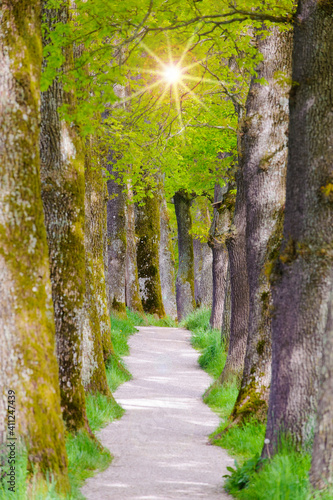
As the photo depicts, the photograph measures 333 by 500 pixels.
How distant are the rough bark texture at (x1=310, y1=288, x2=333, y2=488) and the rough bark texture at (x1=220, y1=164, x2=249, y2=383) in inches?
237

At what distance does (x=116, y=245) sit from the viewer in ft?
64.7

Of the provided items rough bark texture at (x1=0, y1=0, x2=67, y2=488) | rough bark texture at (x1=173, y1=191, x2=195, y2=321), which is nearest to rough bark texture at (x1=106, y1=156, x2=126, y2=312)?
rough bark texture at (x1=173, y1=191, x2=195, y2=321)

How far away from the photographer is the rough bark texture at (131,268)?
2200 cm

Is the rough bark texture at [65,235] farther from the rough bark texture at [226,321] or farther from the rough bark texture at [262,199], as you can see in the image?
the rough bark texture at [226,321]

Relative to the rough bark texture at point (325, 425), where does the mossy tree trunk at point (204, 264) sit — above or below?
above

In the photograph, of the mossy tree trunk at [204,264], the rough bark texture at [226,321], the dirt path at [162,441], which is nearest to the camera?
the dirt path at [162,441]

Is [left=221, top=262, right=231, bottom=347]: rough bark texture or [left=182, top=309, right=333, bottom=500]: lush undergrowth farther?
[left=221, top=262, right=231, bottom=347]: rough bark texture

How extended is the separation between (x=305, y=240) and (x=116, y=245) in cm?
1470

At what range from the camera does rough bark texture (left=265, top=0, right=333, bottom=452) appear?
206 inches

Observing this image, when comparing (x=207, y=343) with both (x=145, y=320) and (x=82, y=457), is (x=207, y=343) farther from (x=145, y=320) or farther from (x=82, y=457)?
(x=82, y=457)

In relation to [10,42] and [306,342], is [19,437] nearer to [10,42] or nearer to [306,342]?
[306,342]

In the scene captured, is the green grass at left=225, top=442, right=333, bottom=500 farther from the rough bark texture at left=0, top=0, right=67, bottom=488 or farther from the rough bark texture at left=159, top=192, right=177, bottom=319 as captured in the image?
the rough bark texture at left=159, top=192, right=177, bottom=319

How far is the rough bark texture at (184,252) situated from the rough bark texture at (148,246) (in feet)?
7.75

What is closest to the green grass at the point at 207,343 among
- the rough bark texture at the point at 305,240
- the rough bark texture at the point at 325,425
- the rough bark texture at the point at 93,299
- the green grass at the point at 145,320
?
the green grass at the point at 145,320
